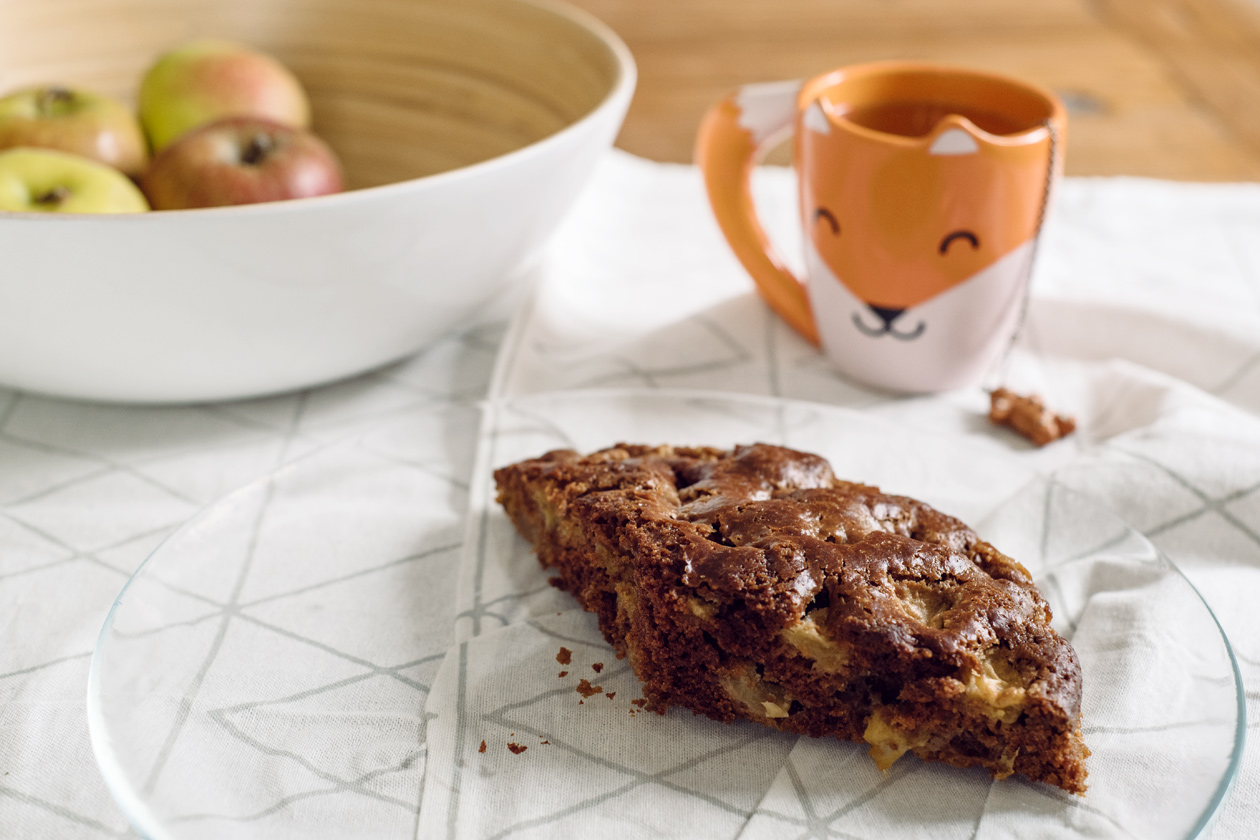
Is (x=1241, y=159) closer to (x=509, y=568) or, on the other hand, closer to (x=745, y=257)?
(x=745, y=257)

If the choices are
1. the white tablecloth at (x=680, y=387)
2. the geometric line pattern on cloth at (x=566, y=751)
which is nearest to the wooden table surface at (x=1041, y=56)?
the white tablecloth at (x=680, y=387)

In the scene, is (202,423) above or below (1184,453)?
below

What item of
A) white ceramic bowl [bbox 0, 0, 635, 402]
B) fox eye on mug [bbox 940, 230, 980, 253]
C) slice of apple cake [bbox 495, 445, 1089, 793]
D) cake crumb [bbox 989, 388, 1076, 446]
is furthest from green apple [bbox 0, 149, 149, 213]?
cake crumb [bbox 989, 388, 1076, 446]

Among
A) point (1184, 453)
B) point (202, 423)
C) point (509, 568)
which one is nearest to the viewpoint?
point (509, 568)

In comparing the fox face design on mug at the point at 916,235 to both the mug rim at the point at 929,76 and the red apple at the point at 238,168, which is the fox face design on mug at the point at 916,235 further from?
the red apple at the point at 238,168

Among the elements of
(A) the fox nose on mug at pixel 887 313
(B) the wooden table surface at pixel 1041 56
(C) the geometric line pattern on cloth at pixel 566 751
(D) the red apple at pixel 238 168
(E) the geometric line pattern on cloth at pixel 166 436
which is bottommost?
(E) the geometric line pattern on cloth at pixel 166 436

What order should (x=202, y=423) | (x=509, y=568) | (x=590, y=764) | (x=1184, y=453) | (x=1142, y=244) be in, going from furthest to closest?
(x=1142, y=244)
(x=202, y=423)
(x=1184, y=453)
(x=509, y=568)
(x=590, y=764)

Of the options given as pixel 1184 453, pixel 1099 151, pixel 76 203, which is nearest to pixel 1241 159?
pixel 1099 151
